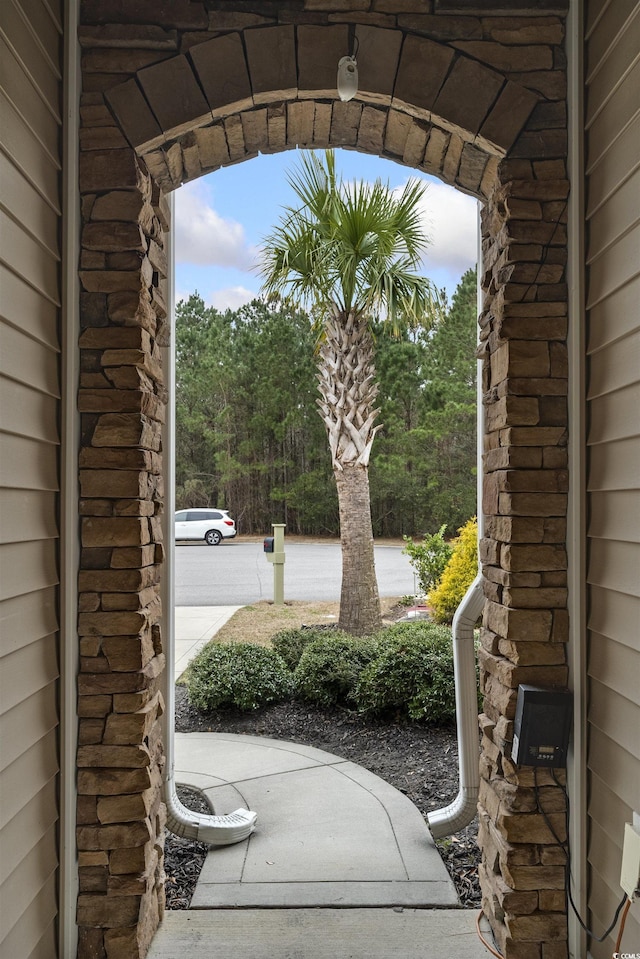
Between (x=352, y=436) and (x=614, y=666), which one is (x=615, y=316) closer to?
(x=614, y=666)

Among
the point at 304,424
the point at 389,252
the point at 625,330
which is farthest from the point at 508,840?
the point at 304,424

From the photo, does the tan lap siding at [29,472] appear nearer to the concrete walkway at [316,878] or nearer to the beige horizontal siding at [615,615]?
the concrete walkway at [316,878]

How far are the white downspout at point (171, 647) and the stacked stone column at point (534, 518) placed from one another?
999 mm

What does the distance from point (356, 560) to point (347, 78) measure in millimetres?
4135

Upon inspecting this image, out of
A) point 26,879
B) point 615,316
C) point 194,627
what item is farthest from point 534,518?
point 194,627

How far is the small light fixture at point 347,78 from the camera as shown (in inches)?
60.1

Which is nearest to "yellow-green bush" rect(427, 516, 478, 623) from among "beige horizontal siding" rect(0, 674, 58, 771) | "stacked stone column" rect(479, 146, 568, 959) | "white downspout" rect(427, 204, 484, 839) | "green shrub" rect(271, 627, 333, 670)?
"green shrub" rect(271, 627, 333, 670)

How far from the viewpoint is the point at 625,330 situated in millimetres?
1380

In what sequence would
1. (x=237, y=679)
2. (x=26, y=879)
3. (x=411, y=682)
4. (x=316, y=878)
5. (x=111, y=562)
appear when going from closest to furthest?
(x=26, y=879) < (x=111, y=562) < (x=316, y=878) < (x=411, y=682) < (x=237, y=679)

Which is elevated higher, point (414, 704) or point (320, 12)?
point (320, 12)

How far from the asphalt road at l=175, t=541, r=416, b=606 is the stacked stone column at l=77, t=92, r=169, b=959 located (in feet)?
17.2

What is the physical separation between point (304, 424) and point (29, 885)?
258 inches

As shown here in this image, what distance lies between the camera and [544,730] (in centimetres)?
153

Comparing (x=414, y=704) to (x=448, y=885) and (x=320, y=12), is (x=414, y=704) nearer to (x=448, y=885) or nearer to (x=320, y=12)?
(x=448, y=885)
